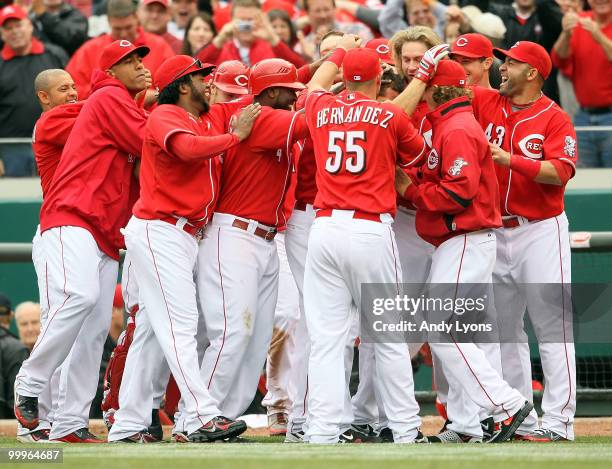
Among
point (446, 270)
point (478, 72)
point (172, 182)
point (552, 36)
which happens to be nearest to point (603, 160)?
point (552, 36)

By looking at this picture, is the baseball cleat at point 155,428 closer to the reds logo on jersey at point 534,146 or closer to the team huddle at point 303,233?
the team huddle at point 303,233

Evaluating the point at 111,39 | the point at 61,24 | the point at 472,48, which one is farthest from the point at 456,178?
the point at 61,24

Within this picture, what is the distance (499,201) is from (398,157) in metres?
0.79

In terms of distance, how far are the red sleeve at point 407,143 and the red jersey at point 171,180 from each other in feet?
3.42

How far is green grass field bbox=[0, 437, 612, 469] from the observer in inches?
227

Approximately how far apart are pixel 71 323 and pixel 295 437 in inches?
58.5

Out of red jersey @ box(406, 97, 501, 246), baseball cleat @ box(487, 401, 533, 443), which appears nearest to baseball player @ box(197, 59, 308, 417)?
red jersey @ box(406, 97, 501, 246)

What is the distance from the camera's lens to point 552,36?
449 inches

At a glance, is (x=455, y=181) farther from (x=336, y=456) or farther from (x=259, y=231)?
(x=336, y=456)

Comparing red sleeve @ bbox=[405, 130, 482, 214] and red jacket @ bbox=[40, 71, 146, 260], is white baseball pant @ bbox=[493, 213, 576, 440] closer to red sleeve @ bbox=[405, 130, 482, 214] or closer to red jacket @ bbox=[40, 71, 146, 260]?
red sleeve @ bbox=[405, 130, 482, 214]

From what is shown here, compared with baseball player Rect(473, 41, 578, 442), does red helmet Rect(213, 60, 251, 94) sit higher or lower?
higher

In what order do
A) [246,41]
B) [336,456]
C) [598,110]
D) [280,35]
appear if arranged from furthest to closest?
[280,35] < [246,41] < [598,110] < [336,456]

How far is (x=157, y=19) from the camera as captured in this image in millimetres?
11836

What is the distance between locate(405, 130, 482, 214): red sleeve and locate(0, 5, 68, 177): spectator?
5.00 m
